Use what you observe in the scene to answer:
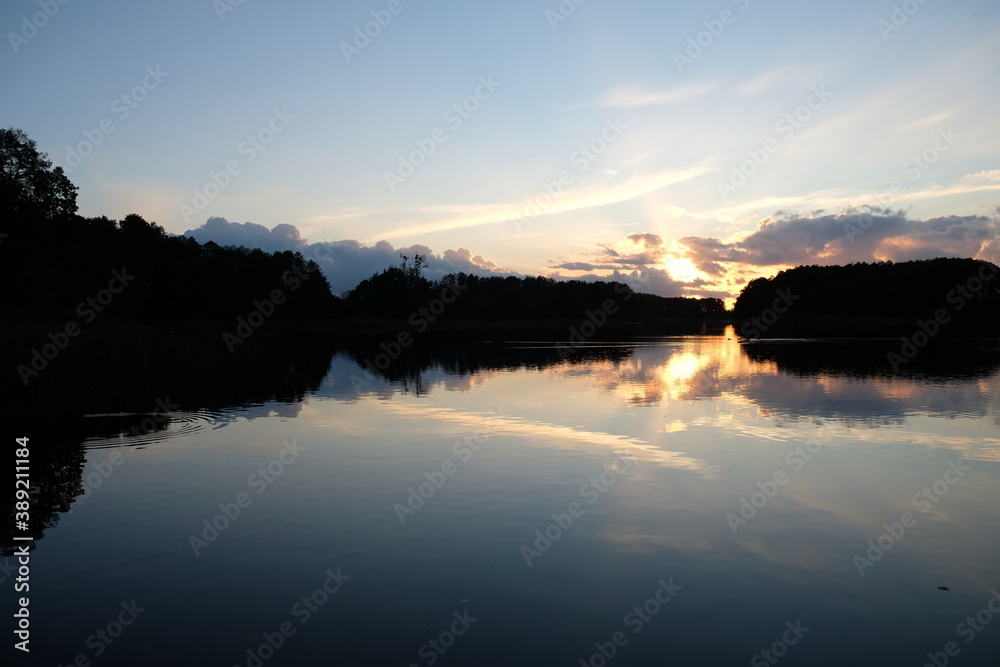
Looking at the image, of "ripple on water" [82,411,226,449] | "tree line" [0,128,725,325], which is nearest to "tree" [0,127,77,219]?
"tree line" [0,128,725,325]

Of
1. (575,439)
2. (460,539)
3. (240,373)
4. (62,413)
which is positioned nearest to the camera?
(460,539)

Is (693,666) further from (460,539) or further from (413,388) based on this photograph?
(413,388)

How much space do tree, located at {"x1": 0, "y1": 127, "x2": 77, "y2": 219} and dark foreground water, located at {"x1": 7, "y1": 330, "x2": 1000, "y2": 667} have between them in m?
50.2

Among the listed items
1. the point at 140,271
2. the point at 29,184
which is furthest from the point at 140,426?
the point at 140,271

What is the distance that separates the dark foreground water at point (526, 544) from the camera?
8.25m

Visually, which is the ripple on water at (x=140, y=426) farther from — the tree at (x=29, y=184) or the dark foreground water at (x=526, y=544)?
Result: the tree at (x=29, y=184)

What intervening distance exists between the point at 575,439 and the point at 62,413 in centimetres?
1824

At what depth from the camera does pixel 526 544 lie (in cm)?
1156

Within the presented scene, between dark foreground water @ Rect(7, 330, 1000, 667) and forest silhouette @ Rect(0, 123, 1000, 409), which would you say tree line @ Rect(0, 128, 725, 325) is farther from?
dark foreground water @ Rect(7, 330, 1000, 667)

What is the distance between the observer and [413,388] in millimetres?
35875

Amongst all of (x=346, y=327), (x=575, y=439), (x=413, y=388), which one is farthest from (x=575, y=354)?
(x=346, y=327)

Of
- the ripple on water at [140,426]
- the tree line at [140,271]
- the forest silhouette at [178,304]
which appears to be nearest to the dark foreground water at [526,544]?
the ripple on water at [140,426]

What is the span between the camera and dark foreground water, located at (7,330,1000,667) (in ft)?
27.1

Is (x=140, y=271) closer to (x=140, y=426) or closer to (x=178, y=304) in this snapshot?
(x=178, y=304)
